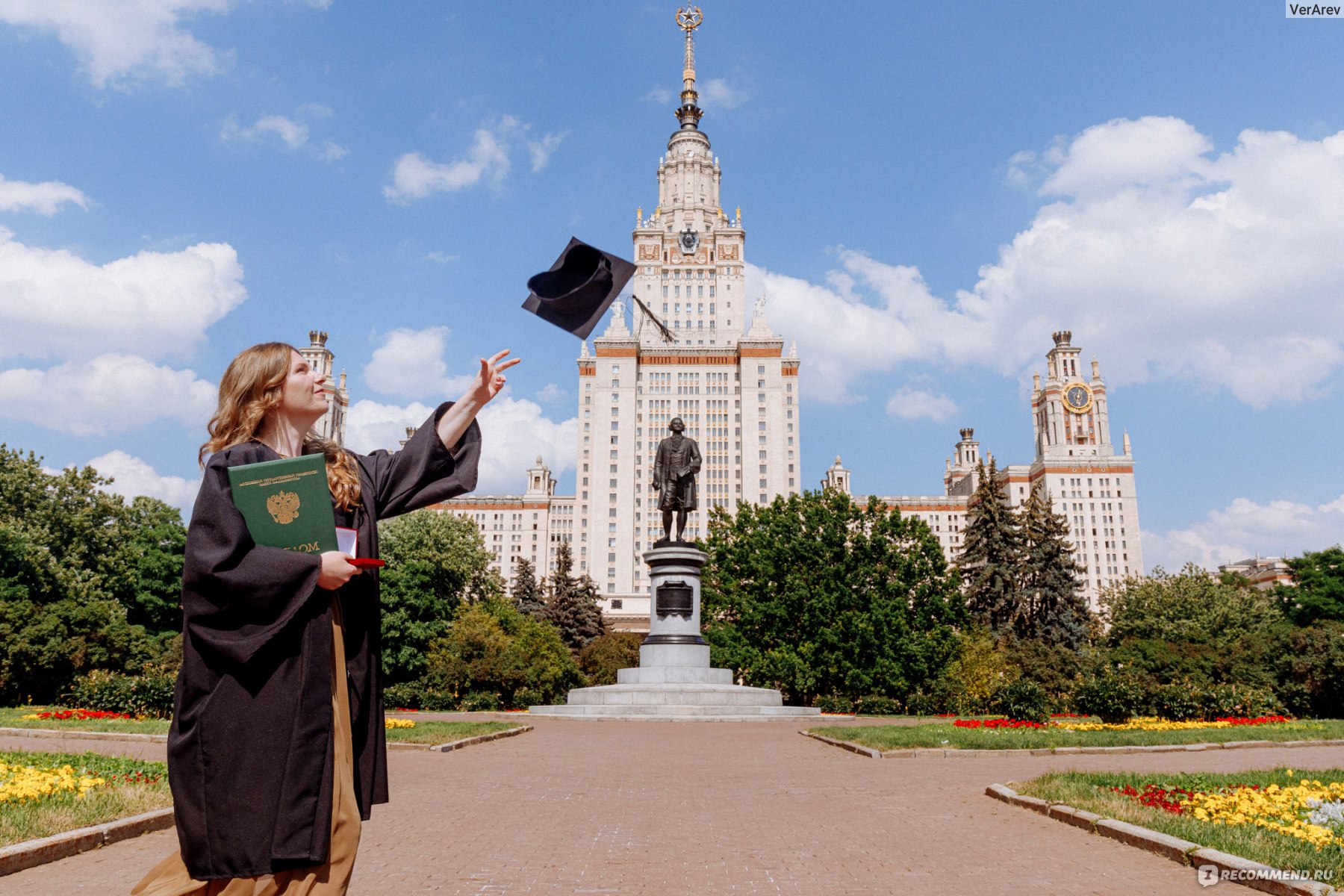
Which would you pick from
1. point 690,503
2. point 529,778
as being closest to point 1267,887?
point 529,778

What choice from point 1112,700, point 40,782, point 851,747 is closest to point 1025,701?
point 1112,700

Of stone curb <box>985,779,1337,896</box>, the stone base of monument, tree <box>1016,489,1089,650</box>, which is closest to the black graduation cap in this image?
stone curb <box>985,779,1337,896</box>

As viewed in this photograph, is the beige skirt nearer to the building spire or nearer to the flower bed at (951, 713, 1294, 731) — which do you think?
the flower bed at (951, 713, 1294, 731)

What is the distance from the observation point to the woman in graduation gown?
2955 mm

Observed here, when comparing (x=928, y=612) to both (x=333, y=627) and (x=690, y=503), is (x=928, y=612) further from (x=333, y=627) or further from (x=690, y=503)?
(x=333, y=627)

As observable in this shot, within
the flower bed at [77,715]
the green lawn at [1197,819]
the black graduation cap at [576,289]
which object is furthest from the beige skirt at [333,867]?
the flower bed at [77,715]

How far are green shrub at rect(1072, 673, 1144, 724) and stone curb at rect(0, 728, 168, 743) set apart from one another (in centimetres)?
1908

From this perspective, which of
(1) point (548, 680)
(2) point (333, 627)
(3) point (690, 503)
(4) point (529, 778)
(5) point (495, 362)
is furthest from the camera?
(1) point (548, 680)

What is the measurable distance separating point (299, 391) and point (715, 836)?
5.38m

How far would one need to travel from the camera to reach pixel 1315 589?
174ft

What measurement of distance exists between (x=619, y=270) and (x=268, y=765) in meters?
3.27

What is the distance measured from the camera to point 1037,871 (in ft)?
20.0

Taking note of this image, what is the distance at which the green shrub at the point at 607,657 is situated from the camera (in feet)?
139

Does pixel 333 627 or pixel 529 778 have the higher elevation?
pixel 333 627
